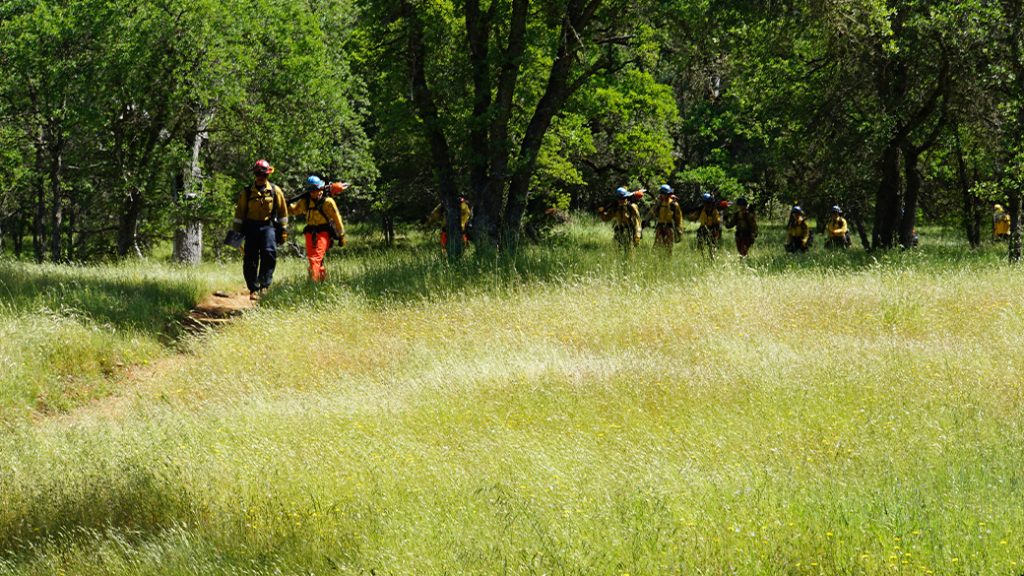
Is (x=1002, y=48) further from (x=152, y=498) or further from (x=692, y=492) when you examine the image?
(x=152, y=498)

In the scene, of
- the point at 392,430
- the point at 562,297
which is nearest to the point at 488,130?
the point at 562,297

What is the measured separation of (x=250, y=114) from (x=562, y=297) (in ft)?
40.3

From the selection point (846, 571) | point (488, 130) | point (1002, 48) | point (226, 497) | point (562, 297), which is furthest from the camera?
point (488, 130)

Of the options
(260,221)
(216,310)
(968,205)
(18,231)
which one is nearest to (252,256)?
(260,221)

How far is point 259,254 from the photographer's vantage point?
49.6 feet

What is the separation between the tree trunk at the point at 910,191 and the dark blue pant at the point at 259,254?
13887 mm

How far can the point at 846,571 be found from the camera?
182 inches

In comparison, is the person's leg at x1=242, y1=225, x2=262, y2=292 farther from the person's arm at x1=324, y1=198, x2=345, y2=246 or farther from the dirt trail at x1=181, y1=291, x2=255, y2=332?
the person's arm at x1=324, y1=198, x2=345, y2=246

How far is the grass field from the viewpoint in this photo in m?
5.13

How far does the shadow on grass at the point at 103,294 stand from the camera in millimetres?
12711

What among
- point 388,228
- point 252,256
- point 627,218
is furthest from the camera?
point 388,228

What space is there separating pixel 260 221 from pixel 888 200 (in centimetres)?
1441

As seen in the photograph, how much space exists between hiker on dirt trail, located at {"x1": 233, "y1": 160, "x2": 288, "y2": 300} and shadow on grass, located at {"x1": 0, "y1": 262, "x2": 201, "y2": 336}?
3.80ft

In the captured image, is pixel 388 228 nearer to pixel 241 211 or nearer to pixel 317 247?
pixel 317 247
